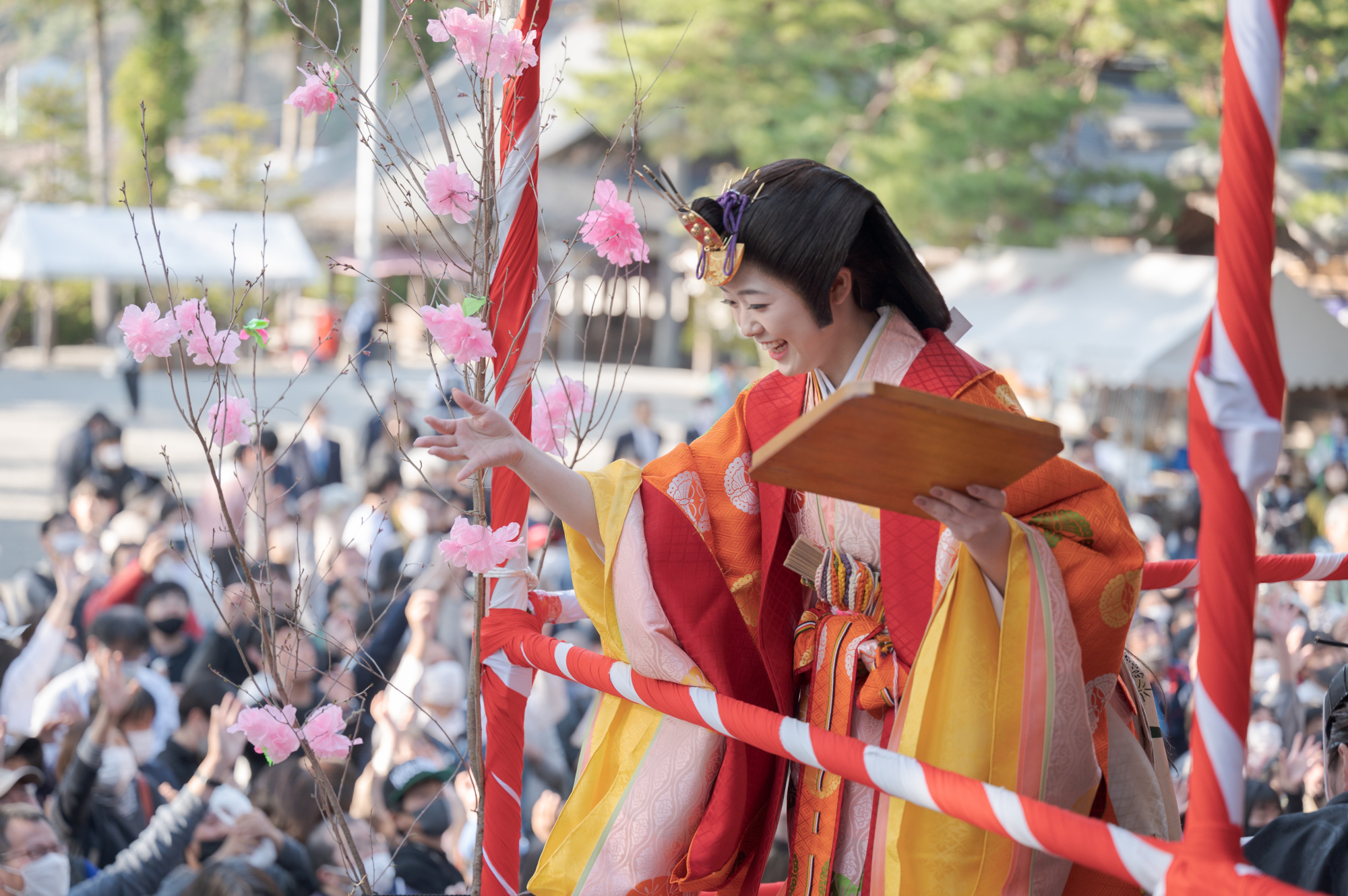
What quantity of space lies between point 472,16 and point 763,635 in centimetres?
98

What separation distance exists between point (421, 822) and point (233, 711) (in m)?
0.60

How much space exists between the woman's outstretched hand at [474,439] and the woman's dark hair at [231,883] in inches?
51.5

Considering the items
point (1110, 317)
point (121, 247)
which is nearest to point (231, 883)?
point (1110, 317)

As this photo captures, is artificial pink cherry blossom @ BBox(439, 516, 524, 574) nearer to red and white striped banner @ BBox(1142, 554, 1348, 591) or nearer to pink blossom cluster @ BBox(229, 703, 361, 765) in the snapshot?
pink blossom cluster @ BBox(229, 703, 361, 765)

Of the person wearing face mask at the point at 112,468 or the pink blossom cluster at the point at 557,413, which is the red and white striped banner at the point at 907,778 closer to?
the pink blossom cluster at the point at 557,413

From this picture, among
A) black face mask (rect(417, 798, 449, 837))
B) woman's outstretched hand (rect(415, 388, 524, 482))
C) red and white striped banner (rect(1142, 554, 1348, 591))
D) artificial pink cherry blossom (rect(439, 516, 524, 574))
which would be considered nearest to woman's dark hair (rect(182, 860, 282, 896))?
black face mask (rect(417, 798, 449, 837))

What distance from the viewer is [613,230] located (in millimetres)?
1795

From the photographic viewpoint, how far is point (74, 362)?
63.1 feet

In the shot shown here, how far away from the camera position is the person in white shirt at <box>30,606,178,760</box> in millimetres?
3410

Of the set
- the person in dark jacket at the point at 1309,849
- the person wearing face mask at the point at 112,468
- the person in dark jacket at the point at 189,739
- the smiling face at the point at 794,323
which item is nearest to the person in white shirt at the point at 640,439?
the person wearing face mask at the point at 112,468

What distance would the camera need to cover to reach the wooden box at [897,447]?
105 centimetres

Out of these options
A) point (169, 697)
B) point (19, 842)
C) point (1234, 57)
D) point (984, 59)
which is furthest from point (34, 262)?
point (1234, 57)

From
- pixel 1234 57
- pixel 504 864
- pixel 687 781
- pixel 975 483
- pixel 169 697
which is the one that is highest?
pixel 1234 57

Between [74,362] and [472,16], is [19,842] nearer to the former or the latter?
[472,16]
